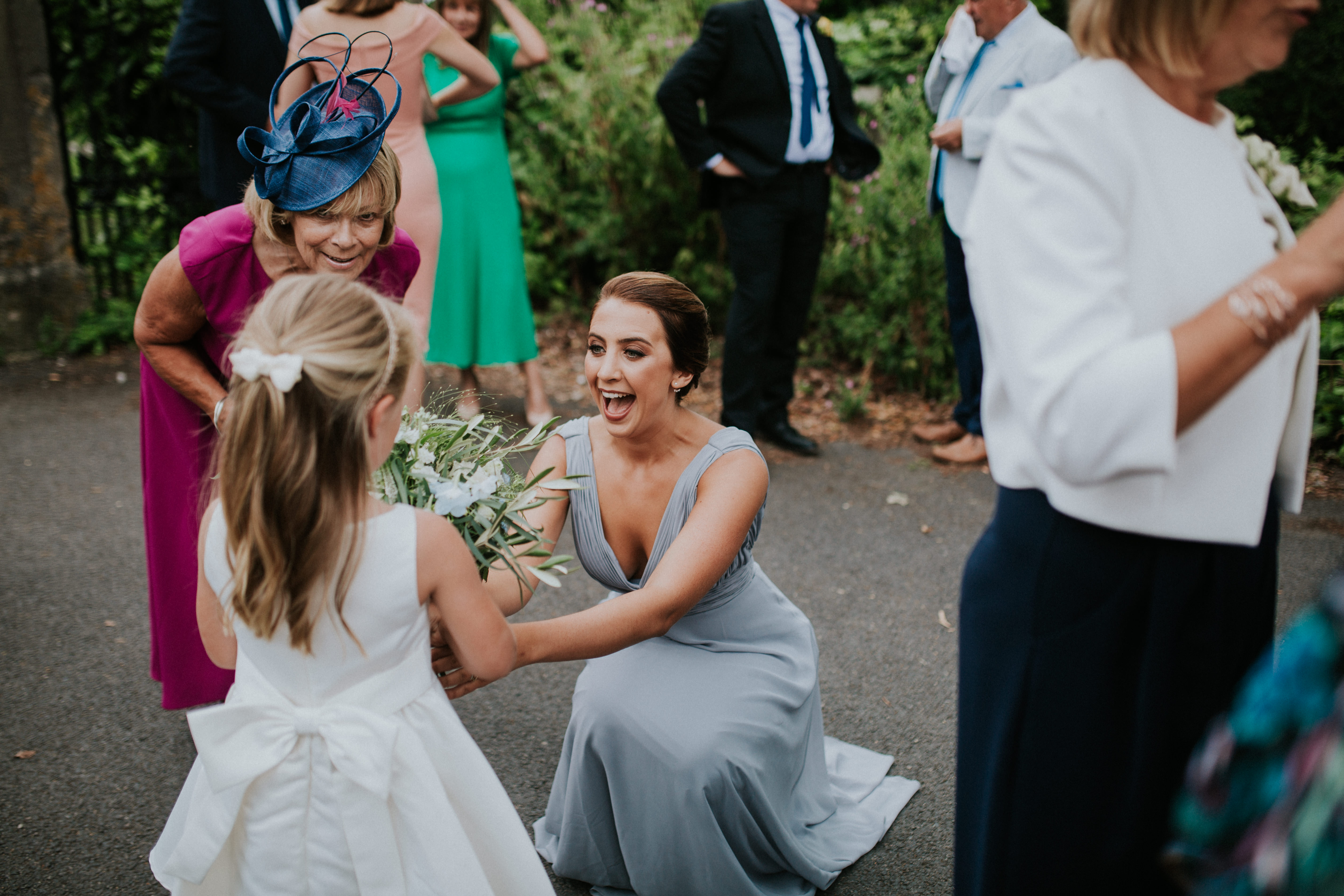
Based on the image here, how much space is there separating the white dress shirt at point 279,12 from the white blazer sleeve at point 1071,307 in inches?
167

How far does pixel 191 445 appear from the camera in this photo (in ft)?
9.63

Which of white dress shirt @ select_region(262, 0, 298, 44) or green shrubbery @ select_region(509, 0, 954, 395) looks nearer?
white dress shirt @ select_region(262, 0, 298, 44)

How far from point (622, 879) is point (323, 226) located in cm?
186

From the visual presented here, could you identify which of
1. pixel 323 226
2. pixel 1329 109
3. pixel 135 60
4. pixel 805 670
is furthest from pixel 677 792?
pixel 135 60

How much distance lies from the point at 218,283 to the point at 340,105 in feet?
1.84

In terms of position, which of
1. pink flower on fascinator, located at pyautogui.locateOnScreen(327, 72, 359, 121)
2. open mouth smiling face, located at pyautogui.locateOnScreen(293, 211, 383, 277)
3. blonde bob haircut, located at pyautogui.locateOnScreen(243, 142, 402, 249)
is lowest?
open mouth smiling face, located at pyautogui.locateOnScreen(293, 211, 383, 277)

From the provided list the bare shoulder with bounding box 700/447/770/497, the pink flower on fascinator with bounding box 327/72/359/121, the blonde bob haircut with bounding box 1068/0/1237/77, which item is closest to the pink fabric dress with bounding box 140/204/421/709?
the pink flower on fascinator with bounding box 327/72/359/121

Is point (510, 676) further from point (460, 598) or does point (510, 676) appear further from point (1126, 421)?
point (1126, 421)

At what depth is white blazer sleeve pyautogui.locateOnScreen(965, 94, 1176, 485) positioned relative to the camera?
1.20 meters

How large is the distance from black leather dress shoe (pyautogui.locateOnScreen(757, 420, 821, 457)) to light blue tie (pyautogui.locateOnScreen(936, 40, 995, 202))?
1.51m

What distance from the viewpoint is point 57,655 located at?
150 inches

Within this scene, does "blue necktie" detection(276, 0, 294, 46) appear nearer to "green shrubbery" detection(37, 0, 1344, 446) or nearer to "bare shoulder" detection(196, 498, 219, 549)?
"green shrubbery" detection(37, 0, 1344, 446)

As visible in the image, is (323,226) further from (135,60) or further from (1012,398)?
(135,60)

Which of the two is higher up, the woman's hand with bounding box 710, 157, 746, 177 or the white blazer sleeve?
the white blazer sleeve
